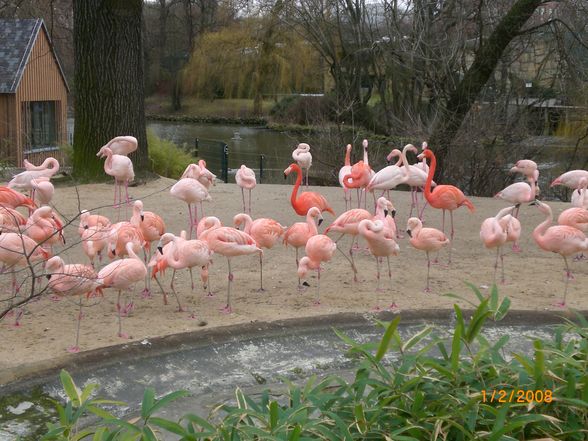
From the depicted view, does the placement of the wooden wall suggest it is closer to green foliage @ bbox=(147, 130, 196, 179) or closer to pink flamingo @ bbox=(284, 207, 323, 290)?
green foliage @ bbox=(147, 130, 196, 179)

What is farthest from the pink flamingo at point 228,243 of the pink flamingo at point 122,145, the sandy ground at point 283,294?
the pink flamingo at point 122,145

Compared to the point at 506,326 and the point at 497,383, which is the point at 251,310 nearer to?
the point at 506,326

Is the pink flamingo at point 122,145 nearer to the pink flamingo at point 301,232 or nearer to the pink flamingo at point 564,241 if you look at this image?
the pink flamingo at point 301,232

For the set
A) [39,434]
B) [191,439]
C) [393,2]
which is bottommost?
[39,434]

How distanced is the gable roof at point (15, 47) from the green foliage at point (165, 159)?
4.69 meters

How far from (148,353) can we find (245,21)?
2657 centimetres

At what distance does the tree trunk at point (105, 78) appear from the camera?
35.2ft

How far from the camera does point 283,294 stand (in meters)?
5.96

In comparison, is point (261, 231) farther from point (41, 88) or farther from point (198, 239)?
point (41, 88)

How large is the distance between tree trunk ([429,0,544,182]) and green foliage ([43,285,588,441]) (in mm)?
10274

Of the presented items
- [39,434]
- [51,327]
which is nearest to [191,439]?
[39,434]

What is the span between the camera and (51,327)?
5.05 meters

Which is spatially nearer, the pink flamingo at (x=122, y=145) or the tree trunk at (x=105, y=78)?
the pink flamingo at (x=122, y=145)
